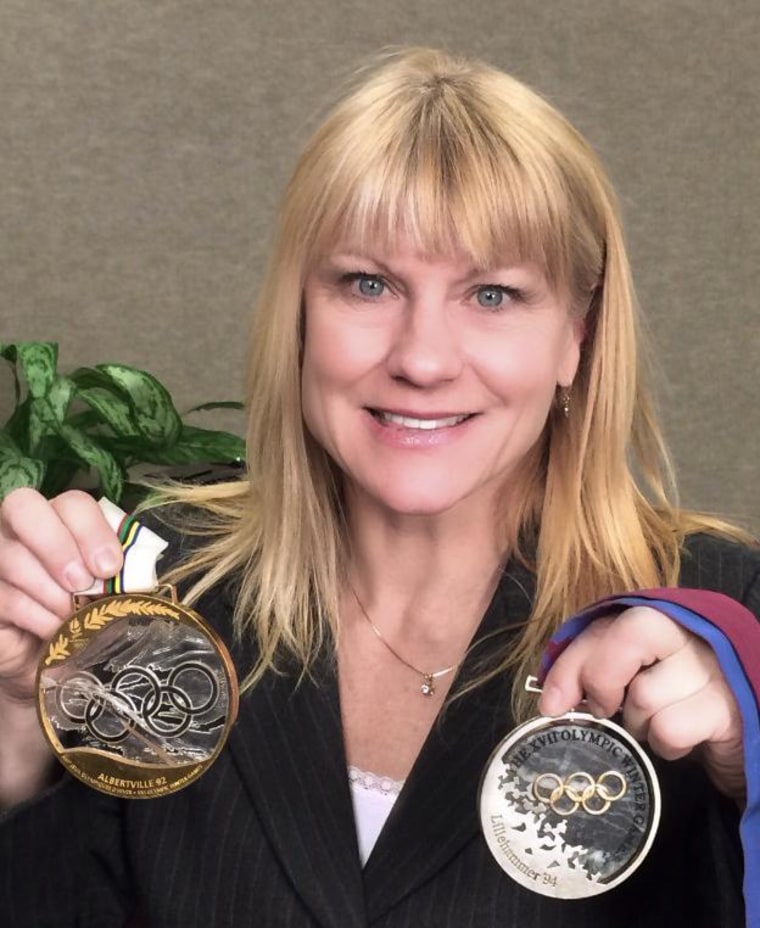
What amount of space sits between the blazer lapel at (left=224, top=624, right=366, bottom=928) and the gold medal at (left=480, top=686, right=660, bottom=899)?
0.68 ft

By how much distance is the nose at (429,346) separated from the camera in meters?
1.09

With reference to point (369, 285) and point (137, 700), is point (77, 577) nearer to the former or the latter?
point (137, 700)

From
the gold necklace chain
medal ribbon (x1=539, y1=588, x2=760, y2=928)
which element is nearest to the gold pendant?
the gold necklace chain

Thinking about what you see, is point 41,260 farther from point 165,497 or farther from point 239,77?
point 165,497

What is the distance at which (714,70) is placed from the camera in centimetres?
257

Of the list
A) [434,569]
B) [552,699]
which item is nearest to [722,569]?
[434,569]

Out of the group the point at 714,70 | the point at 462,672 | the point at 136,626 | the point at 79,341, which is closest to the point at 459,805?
the point at 462,672

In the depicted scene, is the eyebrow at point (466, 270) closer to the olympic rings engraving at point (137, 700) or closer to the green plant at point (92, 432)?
the olympic rings engraving at point (137, 700)

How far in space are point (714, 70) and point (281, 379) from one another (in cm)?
164

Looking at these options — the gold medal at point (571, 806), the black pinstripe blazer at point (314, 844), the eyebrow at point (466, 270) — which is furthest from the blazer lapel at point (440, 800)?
the eyebrow at point (466, 270)

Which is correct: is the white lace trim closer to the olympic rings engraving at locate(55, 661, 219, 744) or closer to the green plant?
the olympic rings engraving at locate(55, 661, 219, 744)

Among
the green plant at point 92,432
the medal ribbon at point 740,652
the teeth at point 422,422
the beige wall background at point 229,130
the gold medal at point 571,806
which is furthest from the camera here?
the beige wall background at point 229,130

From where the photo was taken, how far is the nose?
43.0 inches

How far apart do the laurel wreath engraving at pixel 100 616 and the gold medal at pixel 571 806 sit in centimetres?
29
